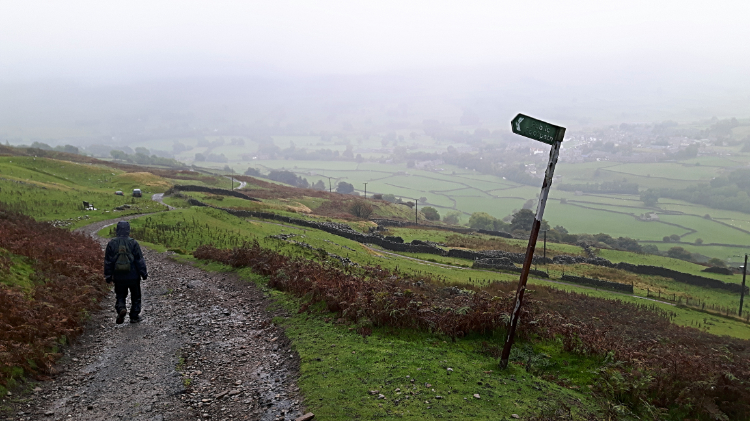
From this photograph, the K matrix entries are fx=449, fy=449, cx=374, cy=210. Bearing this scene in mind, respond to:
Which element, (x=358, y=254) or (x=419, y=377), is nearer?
(x=419, y=377)

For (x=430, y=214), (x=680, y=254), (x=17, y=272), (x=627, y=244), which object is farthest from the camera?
(x=430, y=214)

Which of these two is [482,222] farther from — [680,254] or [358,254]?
[358,254]

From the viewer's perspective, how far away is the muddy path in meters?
7.55

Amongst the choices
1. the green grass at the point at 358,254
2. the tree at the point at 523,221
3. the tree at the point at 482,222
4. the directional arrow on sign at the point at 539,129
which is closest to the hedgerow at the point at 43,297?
the green grass at the point at 358,254

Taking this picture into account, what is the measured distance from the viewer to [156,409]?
298 inches

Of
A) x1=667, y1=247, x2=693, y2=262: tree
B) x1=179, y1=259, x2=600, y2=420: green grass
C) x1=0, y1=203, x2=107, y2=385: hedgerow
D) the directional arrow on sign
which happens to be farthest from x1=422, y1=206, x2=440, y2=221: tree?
the directional arrow on sign

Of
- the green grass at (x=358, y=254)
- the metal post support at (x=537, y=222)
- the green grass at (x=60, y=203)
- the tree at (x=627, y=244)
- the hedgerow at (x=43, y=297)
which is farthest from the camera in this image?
the tree at (x=627, y=244)

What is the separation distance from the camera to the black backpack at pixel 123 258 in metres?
12.1

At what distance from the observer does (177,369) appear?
930 cm

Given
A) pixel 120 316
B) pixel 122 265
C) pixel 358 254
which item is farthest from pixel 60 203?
pixel 122 265

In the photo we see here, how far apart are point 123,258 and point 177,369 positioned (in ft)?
14.3

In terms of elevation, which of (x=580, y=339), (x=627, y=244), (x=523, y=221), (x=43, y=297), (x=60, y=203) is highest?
(x=580, y=339)

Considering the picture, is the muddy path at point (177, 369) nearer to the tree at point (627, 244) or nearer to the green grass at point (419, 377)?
the green grass at point (419, 377)

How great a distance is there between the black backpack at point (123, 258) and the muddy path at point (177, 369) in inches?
62.7
